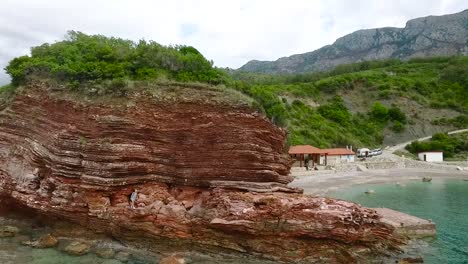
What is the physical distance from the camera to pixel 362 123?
86.9 meters

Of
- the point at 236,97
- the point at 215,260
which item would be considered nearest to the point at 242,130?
the point at 236,97

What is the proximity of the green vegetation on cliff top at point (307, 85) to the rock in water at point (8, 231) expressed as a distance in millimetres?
8744

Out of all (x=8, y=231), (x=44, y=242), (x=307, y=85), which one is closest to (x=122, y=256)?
(x=44, y=242)

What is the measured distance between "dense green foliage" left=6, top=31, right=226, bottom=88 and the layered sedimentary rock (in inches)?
99.7

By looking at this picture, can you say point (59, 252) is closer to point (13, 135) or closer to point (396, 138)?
point (13, 135)

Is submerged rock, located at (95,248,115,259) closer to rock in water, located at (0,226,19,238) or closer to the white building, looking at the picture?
rock in water, located at (0,226,19,238)

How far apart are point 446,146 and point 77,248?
7162 centimetres

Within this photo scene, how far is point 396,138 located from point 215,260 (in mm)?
77367

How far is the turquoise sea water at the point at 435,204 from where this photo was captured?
831 inches

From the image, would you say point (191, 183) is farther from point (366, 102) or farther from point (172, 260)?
point (366, 102)

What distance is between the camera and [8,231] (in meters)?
20.7

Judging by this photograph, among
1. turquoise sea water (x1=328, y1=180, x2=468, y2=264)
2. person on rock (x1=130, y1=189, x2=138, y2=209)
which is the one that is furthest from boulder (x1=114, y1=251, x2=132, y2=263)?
turquoise sea water (x1=328, y1=180, x2=468, y2=264)

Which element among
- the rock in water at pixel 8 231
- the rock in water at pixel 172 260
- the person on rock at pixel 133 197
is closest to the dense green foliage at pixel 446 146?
the person on rock at pixel 133 197

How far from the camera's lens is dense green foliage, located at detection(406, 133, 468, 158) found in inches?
2783
